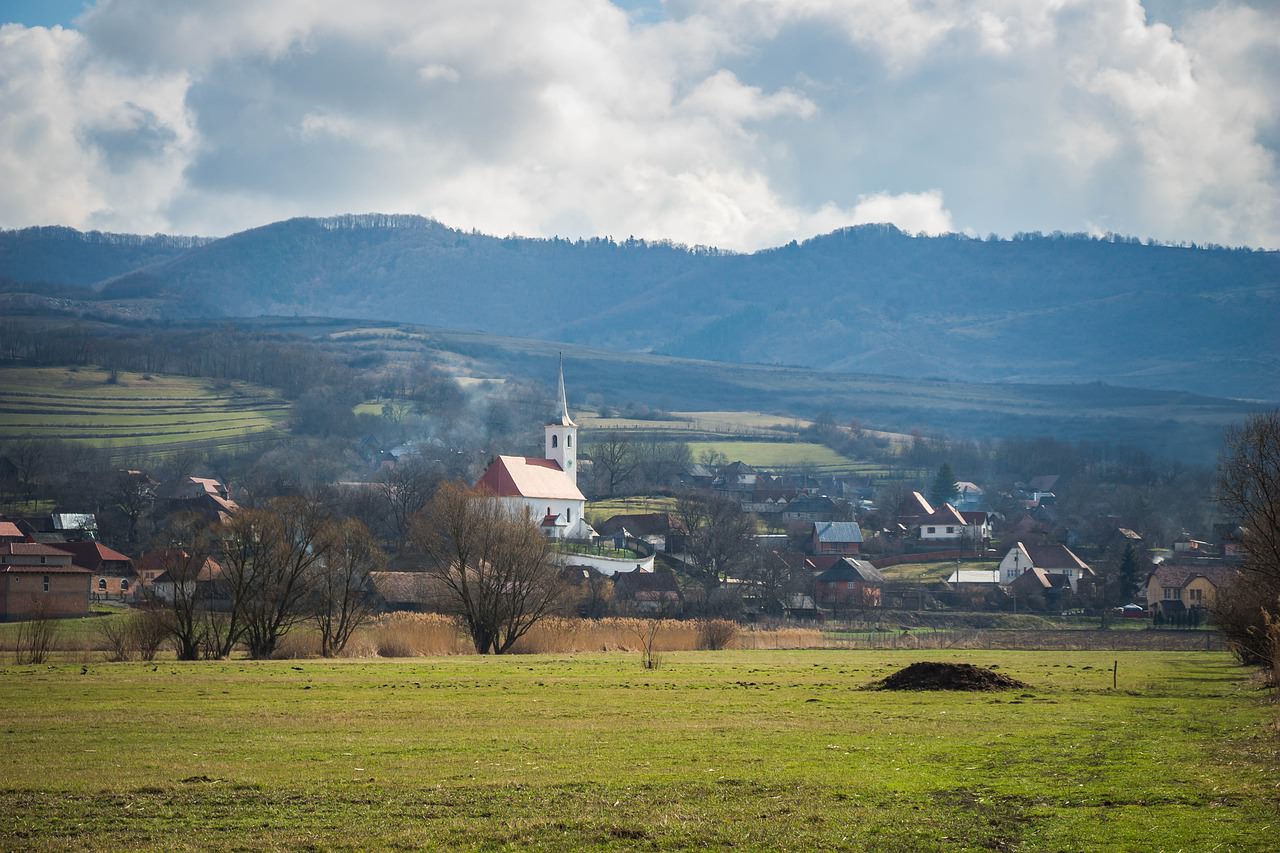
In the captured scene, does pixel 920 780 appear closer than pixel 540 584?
Yes

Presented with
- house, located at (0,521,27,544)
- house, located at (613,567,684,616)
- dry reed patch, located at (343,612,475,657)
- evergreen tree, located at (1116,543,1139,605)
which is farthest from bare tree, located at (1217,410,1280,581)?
house, located at (0,521,27,544)

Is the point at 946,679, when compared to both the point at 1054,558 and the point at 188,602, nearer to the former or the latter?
the point at 188,602

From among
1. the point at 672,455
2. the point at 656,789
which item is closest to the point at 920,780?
the point at 656,789

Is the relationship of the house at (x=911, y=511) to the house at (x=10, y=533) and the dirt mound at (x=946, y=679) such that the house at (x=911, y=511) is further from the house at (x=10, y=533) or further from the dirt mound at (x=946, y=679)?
the dirt mound at (x=946, y=679)

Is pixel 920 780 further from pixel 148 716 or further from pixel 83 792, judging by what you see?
pixel 148 716

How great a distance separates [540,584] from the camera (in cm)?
6341

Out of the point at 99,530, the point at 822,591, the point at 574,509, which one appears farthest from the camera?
the point at 574,509

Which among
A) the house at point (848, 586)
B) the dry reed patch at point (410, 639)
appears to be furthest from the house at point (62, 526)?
the dry reed patch at point (410, 639)

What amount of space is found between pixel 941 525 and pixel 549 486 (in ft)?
157

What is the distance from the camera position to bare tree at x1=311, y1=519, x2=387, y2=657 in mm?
55250

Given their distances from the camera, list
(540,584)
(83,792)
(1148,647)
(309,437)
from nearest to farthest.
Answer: (83,792)
(540,584)
(1148,647)
(309,437)

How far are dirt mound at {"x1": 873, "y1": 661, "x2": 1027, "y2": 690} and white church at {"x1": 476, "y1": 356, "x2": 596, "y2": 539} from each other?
290ft

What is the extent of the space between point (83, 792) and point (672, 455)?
180 metres

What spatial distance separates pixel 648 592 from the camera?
103 metres
